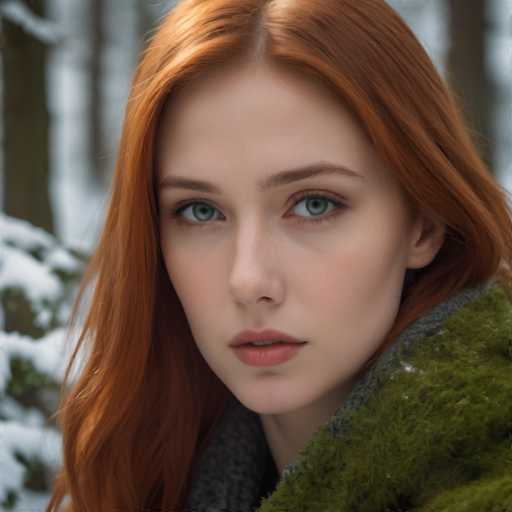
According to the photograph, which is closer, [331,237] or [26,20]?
[331,237]

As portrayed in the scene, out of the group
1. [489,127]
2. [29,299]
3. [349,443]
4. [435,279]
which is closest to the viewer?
[349,443]

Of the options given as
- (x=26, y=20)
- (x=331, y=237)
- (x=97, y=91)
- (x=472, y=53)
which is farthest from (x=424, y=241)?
(x=97, y=91)

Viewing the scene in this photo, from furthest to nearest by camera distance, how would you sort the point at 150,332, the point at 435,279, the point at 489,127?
the point at 489,127 → the point at 150,332 → the point at 435,279

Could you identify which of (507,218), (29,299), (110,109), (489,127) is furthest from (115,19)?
(507,218)

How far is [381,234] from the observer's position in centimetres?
196

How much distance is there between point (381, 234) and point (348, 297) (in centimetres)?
17

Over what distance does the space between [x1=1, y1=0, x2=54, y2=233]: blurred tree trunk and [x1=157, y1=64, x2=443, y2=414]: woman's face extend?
2.34m

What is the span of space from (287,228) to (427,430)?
0.56 metres

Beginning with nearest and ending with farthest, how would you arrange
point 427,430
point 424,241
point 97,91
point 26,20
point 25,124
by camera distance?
point 427,430 → point 424,241 → point 26,20 → point 25,124 → point 97,91

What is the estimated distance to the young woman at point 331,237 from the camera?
1.76 metres

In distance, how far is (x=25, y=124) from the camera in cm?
418

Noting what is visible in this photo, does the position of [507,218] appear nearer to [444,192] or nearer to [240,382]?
[444,192]

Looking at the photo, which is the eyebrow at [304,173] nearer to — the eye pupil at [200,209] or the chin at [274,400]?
the eye pupil at [200,209]

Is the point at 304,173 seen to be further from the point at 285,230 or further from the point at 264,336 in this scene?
the point at 264,336
